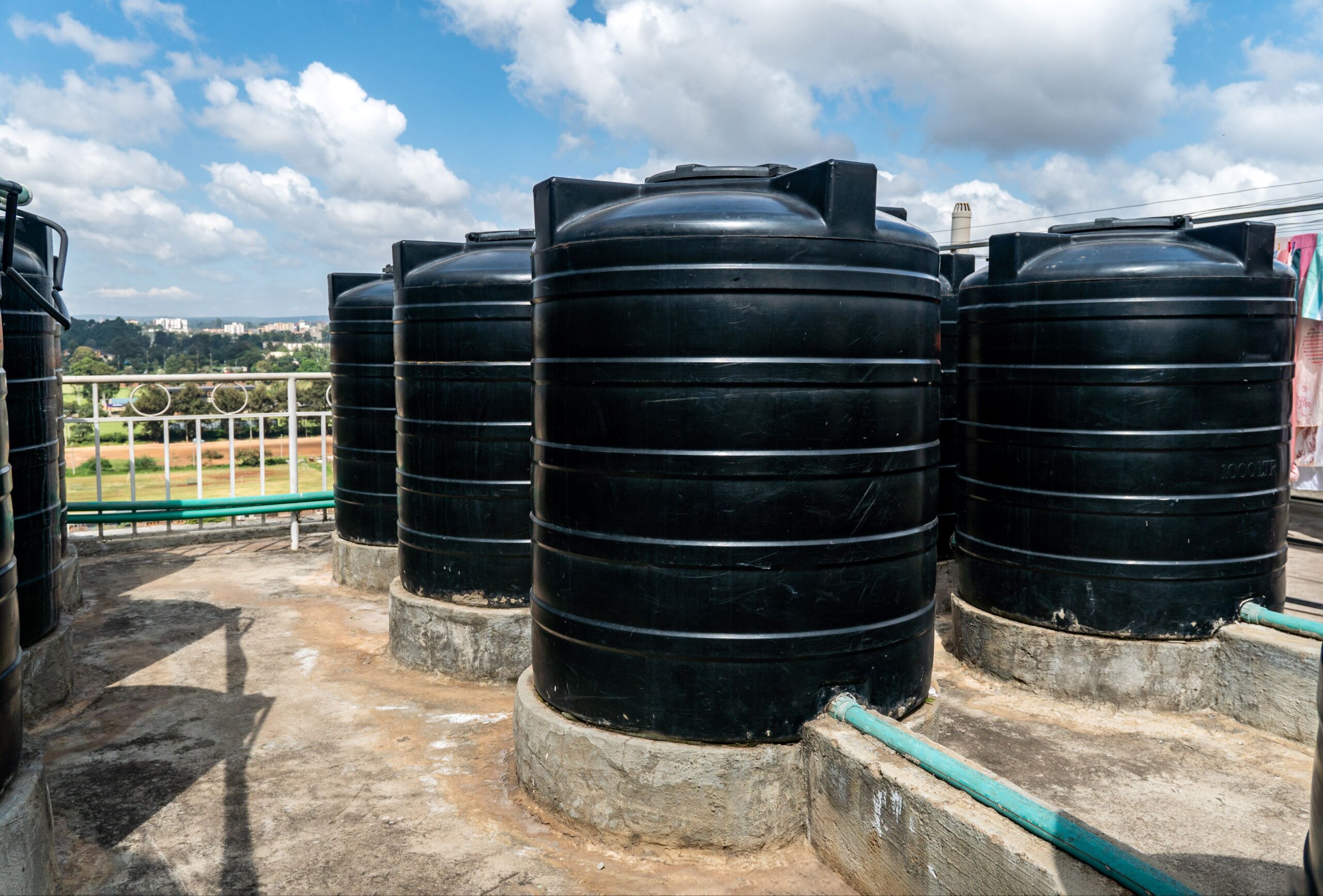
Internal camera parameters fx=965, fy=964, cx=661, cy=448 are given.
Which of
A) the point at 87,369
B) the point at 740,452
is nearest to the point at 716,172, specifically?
the point at 740,452

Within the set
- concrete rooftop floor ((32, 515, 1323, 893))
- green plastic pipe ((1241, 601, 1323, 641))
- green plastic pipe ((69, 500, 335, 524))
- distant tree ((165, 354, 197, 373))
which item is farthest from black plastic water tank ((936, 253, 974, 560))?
distant tree ((165, 354, 197, 373))

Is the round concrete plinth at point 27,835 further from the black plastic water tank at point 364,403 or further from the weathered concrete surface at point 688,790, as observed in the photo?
the black plastic water tank at point 364,403

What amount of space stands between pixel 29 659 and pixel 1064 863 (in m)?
5.51

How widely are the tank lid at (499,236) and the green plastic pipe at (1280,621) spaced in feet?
16.8

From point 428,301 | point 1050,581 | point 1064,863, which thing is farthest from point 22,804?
point 1050,581

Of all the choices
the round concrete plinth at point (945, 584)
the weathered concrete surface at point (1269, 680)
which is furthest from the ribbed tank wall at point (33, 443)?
the weathered concrete surface at point (1269, 680)

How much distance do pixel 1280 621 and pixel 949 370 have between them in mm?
3202

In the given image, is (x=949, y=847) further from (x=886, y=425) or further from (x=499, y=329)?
(x=499, y=329)

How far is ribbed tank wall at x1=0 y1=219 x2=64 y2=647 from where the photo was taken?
5.47 meters

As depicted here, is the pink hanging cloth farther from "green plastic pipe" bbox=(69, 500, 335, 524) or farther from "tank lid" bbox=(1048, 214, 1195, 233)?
"green plastic pipe" bbox=(69, 500, 335, 524)

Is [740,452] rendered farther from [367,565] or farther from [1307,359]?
[1307,359]

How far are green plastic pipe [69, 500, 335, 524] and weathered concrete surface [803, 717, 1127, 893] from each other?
7092 mm

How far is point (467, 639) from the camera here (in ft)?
20.8

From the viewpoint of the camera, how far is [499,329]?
621 centimetres
